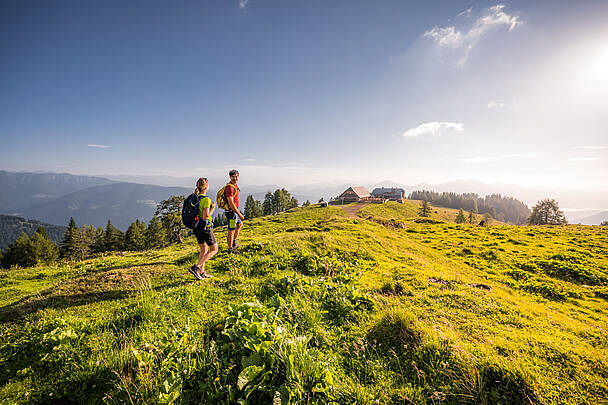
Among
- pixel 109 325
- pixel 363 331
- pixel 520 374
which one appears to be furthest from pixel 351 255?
pixel 109 325

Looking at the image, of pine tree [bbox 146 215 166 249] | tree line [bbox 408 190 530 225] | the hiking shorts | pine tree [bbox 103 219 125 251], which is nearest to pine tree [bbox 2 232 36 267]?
pine tree [bbox 103 219 125 251]

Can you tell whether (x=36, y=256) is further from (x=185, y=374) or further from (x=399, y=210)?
(x=399, y=210)

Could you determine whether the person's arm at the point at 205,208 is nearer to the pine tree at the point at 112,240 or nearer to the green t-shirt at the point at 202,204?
the green t-shirt at the point at 202,204

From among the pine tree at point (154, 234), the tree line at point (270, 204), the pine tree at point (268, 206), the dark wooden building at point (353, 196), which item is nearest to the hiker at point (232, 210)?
the pine tree at point (154, 234)

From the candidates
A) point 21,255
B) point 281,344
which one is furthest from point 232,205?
point 21,255

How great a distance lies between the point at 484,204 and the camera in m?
166

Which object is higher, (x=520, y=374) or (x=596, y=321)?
(x=520, y=374)

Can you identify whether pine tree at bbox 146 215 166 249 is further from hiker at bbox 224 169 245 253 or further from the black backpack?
the black backpack

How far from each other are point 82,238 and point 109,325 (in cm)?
8305

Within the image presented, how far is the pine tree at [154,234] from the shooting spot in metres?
61.5

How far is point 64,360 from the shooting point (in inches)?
148

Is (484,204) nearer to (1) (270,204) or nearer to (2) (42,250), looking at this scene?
(1) (270,204)

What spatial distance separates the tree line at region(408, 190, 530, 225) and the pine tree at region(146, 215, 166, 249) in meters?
146

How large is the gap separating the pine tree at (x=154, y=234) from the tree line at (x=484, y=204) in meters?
146
